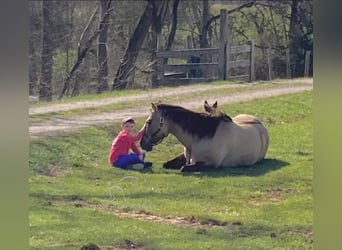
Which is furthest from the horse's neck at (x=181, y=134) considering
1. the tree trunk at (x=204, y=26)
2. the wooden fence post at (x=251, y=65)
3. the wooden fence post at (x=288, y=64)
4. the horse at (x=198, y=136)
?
the tree trunk at (x=204, y=26)

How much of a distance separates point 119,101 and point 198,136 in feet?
9.09

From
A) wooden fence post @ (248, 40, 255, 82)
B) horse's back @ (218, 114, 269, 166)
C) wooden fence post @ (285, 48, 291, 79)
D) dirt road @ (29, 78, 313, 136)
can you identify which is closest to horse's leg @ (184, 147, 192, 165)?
horse's back @ (218, 114, 269, 166)

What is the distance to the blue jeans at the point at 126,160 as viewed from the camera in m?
5.44

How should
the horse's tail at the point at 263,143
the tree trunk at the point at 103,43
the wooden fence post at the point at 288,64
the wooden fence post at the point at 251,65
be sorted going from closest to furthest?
the horse's tail at the point at 263,143 → the wooden fence post at the point at 251,65 → the wooden fence post at the point at 288,64 → the tree trunk at the point at 103,43

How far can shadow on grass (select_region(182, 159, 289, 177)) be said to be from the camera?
213 inches

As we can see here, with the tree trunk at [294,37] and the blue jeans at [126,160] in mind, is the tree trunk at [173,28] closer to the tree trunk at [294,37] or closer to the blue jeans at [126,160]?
the tree trunk at [294,37]

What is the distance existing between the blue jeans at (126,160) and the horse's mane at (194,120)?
36 cm

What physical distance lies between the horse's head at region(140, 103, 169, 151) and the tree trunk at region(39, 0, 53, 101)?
4993mm

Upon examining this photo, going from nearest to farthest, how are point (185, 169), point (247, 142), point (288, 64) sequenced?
point (185, 169), point (247, 142), point (288, 64)

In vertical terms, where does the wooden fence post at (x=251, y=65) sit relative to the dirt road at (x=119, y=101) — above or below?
above

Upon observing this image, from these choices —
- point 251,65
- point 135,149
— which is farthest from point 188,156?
point 251,65

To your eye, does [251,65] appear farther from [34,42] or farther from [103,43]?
[34,42]

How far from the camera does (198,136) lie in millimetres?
5562

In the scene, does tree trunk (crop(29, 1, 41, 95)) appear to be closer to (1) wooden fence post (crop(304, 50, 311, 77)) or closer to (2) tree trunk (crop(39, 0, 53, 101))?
(2) tree trunk (crop(39, 0, 53, 101))
